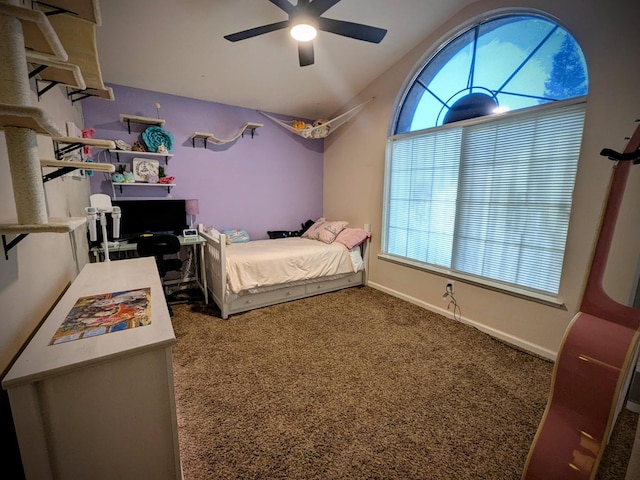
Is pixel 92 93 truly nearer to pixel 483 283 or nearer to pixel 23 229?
pixel 23 229

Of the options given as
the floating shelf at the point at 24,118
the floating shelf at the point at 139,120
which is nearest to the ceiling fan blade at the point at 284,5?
the floating shelf at the point at 24,118

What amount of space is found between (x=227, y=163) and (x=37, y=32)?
9.40ft

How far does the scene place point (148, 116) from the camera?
3314mm

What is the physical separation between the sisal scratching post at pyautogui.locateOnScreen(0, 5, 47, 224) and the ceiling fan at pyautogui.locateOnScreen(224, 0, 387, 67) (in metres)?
1.51

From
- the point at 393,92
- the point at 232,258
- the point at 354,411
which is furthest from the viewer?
the point at 393,92

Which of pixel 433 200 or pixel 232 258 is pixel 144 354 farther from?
pixel 433 200

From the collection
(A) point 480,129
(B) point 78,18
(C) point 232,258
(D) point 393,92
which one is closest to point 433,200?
(A) point 480,129

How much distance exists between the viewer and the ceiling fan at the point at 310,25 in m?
1.83

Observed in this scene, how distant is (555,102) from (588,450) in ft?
7.23

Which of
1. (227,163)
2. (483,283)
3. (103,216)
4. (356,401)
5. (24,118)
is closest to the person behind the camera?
(24,118)


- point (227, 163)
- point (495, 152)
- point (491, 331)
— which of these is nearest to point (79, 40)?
point (227, 163)

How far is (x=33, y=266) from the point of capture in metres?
1.21

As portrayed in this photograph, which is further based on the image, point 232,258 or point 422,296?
point 422,296

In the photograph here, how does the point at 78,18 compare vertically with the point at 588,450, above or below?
above
